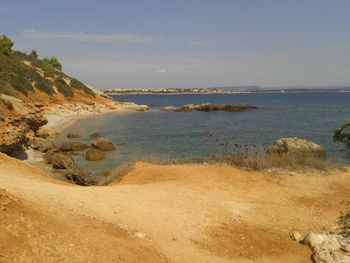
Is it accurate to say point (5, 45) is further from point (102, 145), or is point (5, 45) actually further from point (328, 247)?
point (328, 247)

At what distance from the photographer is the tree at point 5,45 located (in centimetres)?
6741

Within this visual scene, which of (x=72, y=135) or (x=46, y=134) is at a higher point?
(x=46, y=134)

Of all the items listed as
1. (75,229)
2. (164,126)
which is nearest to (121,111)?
(164,126)

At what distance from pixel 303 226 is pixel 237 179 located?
14.4ft

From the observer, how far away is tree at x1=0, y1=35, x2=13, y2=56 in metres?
67.4

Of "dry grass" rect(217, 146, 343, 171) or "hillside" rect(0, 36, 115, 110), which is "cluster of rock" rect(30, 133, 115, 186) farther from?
"hillside" rect(0, 36, 115, 110)

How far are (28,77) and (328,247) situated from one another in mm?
60440

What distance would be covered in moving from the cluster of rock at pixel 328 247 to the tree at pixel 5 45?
6464 cm

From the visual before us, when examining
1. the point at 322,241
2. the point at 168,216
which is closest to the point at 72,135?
the point at 168,216

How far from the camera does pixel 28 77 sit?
210 feet

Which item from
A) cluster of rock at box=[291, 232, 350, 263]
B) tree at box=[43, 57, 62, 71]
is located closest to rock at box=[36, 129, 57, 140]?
cluster of rock at box=[291, 232, 350, 263]

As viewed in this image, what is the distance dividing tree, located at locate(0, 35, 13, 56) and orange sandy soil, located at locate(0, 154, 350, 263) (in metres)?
55.1

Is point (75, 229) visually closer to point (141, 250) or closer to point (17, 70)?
point (141, 250)

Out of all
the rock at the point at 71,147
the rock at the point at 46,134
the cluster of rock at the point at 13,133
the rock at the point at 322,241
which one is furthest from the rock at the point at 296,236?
the rock at the point at 46,134
